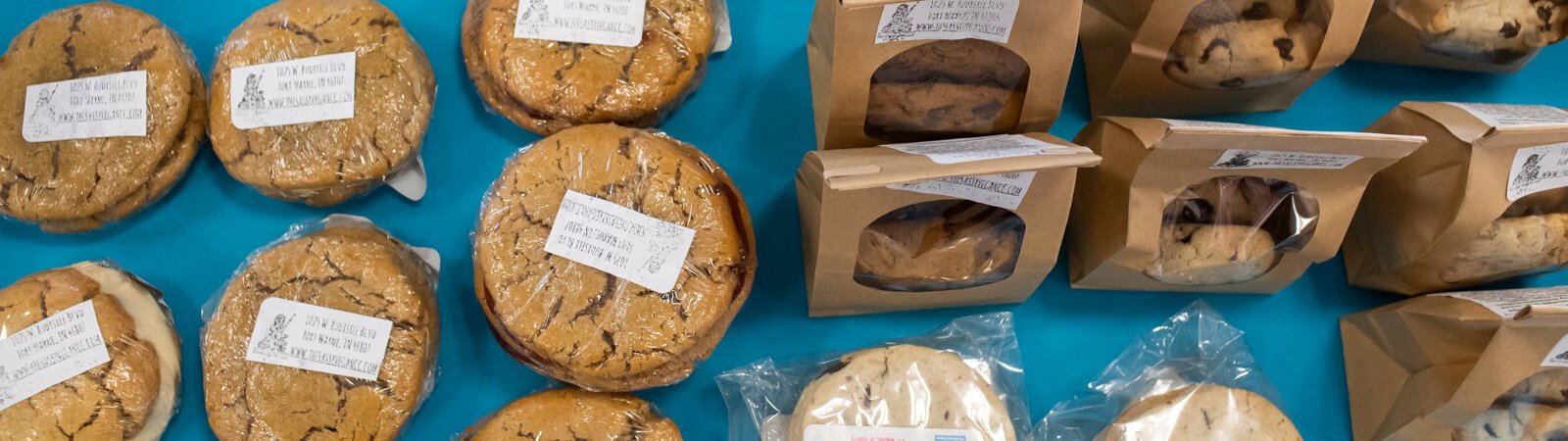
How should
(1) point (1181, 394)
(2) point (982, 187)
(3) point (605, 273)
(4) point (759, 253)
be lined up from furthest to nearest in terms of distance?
(4) point (759, 253), (1) point (1181, 394), (3) point (605, 273), (2) point (982, 187)

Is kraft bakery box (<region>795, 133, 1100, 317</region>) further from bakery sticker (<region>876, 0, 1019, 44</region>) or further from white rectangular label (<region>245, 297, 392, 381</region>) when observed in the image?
white rectangular label (<region>245, 297, 392, 381</region>)

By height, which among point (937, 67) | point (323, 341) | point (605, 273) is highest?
point (937, 67)

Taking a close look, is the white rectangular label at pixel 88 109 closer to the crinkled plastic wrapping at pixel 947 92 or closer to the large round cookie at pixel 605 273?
the large round cookie at pixel 605 273

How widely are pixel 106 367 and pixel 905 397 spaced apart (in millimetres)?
1166

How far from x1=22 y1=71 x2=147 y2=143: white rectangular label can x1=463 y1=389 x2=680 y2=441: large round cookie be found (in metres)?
0.73

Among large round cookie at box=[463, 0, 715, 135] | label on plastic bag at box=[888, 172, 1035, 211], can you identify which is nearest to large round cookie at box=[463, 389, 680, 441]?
large round cookie at box=[463, 0, 715, 135]

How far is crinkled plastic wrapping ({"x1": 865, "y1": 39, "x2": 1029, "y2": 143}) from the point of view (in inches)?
49.0

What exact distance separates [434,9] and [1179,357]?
1389 mm

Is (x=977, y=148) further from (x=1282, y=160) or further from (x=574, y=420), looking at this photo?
(x=574, y=420)

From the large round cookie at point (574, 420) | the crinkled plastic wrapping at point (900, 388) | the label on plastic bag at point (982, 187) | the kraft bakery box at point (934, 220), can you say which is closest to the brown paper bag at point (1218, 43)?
the kraft bakery box at point (934, 220)

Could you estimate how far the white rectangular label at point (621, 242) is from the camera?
125cm

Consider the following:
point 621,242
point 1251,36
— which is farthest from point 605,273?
point 1251,36

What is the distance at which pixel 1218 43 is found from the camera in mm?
1339

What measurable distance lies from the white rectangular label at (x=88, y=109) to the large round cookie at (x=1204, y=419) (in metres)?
1.57
